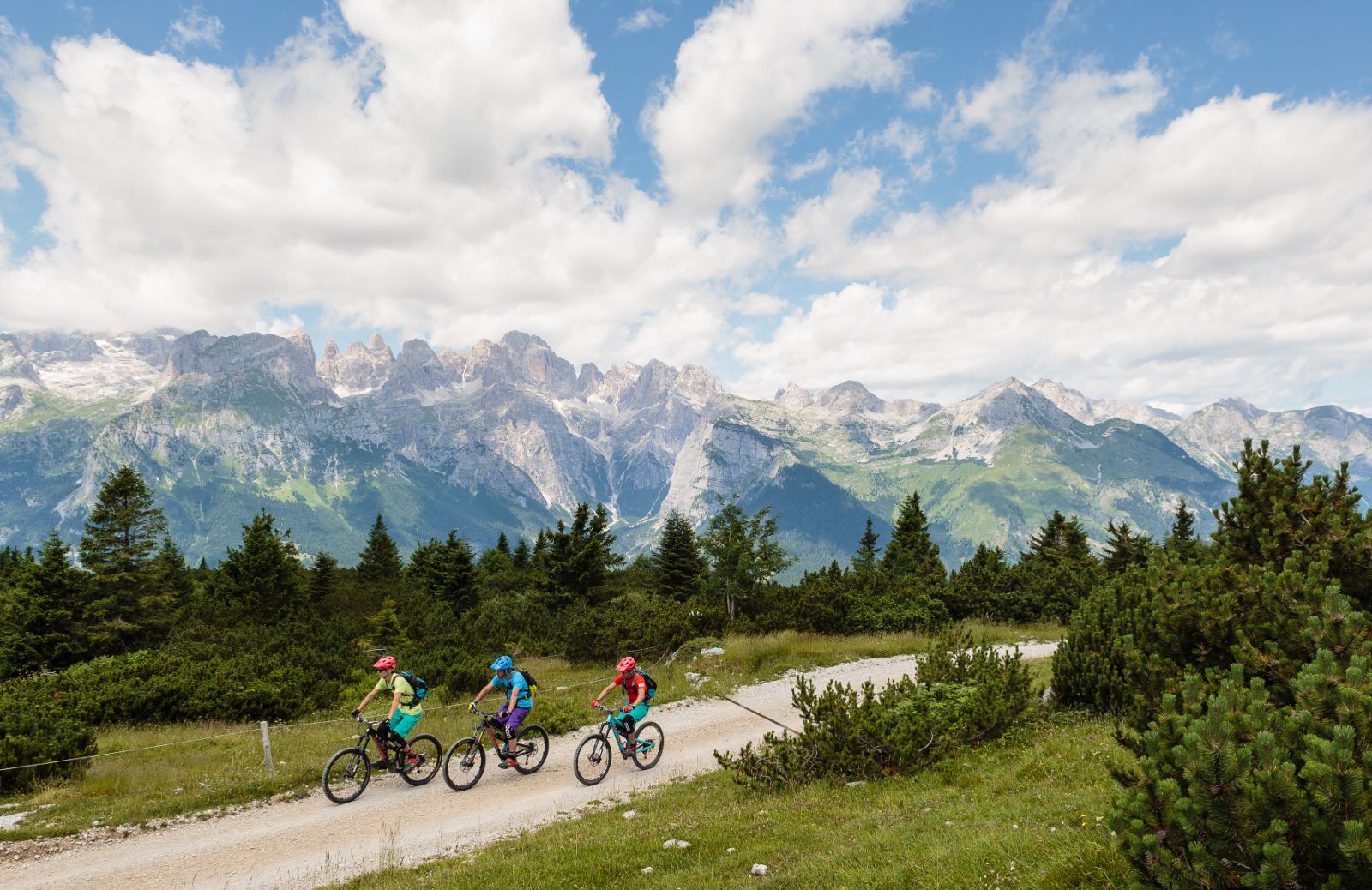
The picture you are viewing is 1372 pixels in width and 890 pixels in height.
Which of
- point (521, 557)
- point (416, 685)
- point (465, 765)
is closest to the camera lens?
point (416, 685)

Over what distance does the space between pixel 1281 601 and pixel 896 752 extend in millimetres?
6385

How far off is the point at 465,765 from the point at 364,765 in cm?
211

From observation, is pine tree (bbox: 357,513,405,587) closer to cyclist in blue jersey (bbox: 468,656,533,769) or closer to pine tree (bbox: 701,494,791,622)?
pine tree (bbox: 701,494,791,622)

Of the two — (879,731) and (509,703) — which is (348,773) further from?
(879,731)

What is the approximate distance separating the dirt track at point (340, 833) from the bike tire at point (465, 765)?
226 millimetres

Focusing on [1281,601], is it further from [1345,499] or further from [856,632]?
[856,632]

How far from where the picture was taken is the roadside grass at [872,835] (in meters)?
6.58

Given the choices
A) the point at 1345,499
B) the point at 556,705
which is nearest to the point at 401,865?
the point at 556,705

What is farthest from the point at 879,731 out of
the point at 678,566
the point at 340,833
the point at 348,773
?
the point at 678,566

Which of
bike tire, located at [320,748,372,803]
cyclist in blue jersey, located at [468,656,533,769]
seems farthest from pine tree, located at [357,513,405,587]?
cyclist in blue jersey, located at [468,656,533,769]

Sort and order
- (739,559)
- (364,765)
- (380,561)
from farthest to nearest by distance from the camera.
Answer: (380,561) → (739,559) → (364,765)

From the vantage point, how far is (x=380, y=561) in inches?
2803

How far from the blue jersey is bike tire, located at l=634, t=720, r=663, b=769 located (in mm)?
2701

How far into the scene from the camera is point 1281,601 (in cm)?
745
